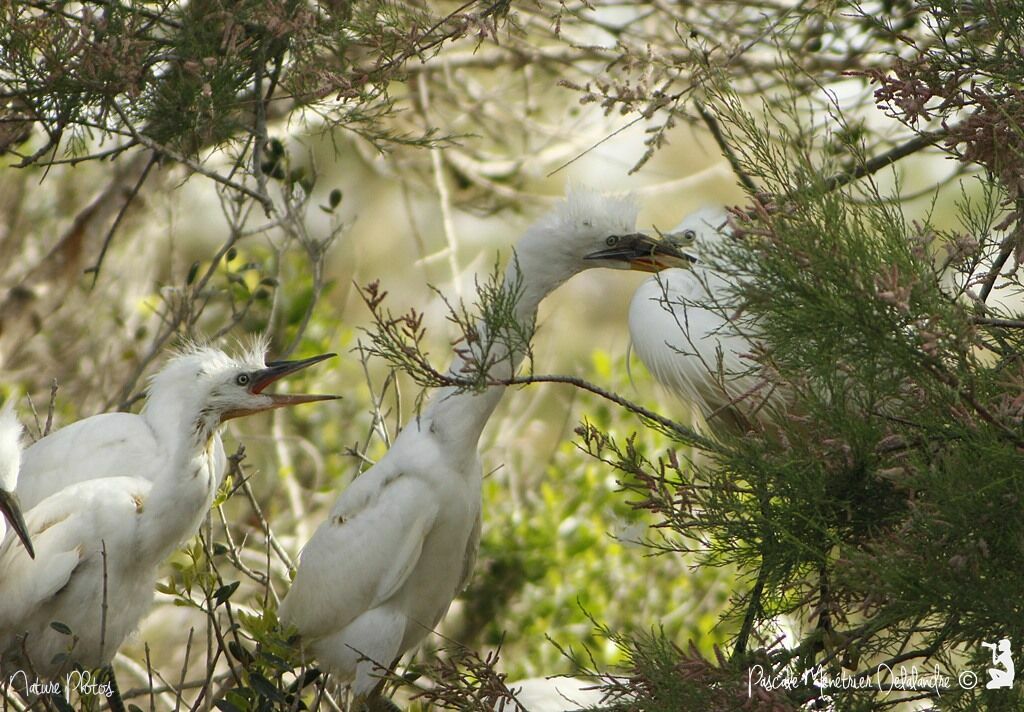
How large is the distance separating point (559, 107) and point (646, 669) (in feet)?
15.5

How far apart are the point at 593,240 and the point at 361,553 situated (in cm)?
81

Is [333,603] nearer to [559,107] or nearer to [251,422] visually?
[251,422]

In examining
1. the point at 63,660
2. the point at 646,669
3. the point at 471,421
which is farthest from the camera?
A: the point at 471,421

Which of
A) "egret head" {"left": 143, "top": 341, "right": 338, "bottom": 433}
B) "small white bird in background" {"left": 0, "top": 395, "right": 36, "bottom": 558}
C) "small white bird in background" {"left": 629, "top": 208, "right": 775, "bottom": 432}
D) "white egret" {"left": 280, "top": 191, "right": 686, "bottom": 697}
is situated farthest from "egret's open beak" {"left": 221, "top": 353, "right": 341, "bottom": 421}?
"small white bird in background" {"left": 629, "top": 208, "right": 775, "bottom": 432}

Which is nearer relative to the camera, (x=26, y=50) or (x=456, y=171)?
(x=26, y=50)

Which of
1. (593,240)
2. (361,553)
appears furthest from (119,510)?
(593,240)

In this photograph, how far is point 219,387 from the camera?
246 cm

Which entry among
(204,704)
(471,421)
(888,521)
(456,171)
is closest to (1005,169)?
(888,521)

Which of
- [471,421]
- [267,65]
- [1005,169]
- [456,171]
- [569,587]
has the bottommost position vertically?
[1005,169]

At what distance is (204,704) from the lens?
210 cm

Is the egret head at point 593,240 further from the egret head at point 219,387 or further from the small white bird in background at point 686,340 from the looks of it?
the egret head at point 219,387

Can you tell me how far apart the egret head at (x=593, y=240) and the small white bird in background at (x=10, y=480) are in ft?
3.39

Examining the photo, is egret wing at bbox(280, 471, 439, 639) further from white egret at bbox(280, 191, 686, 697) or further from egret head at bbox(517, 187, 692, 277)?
egret head at bbox(517, 187, 692, 277)

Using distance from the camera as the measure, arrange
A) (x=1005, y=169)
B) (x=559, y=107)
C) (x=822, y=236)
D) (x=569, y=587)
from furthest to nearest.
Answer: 1. (x=559, y=107)
2. (x=569, y=587)
3. (x=1005, y=169)
4. (x=822, y=236)
